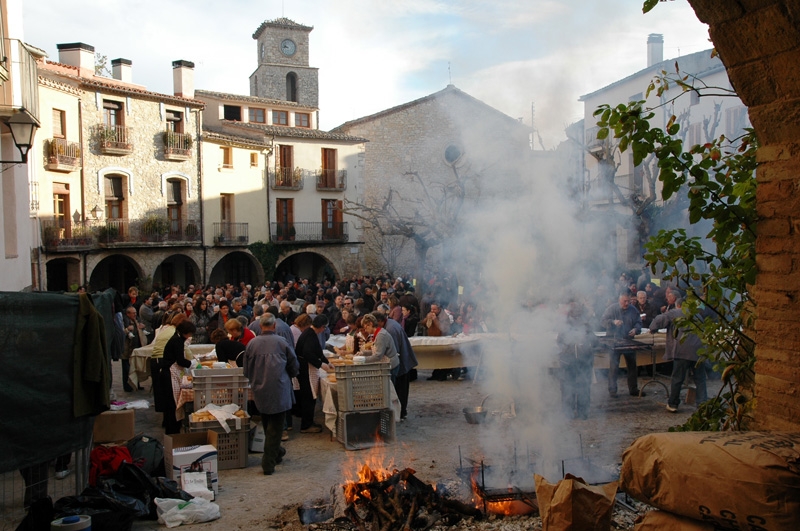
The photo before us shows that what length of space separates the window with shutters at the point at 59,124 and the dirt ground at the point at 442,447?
17.1 meters

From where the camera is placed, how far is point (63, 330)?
5246 mm

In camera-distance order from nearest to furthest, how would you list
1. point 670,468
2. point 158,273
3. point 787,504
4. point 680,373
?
point 787,504, point 670,468, point 680,373, point 158,273

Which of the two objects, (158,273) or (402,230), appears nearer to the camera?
(402,230)

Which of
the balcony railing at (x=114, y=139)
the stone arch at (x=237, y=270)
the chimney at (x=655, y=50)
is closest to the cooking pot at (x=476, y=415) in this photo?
the chimney at (x=655, y=50)

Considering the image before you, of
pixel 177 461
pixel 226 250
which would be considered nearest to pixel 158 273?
pixel 226 250

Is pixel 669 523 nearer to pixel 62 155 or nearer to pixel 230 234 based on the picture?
pixel 62 155

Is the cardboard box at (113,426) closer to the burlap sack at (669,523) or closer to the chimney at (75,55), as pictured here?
the burlap sack at (669,523)

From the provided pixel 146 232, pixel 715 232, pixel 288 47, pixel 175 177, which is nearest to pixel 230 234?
pixel 175 177

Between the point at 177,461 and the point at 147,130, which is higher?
the point at 147,130

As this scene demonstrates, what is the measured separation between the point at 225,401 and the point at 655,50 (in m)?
20.6

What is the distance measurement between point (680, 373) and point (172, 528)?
6.84 m

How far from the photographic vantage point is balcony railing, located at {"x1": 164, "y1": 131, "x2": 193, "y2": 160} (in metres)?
27.0

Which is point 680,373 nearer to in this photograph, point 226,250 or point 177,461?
point 177,461

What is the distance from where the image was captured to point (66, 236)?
23172 mm
